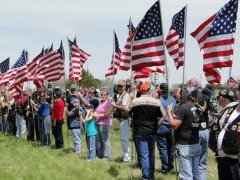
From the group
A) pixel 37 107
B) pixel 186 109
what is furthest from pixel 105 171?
pixel 37 107

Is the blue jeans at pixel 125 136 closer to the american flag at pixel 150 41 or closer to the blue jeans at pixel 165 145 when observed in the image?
the blue jeans at pixel 165 145

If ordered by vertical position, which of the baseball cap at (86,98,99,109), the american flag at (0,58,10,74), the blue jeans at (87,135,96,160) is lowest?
the blue jeans at (87,135,96,160)

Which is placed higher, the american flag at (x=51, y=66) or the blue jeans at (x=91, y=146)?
the american flag at (x=51, y=66)

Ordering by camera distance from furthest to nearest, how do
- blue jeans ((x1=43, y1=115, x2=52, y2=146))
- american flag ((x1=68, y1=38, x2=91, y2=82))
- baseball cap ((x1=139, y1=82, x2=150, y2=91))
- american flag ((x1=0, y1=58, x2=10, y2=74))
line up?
american flag ((x1=0, y1=58, x2=10, y2=74)) → american flag ((x1=68, y1=38, x2=91, y2=82)) → blue jeans ((x1=43, y1=115, x2=52, y2=146)) → baseball cap ((x1=139, y1=82, x2=150, y2=91))

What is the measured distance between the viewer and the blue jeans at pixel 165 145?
11664mm

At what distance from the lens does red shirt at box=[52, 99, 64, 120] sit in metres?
17.0

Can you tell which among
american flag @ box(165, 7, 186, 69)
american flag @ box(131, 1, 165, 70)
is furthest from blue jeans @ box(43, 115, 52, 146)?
american flag @ box(131, 1, 165, 70)

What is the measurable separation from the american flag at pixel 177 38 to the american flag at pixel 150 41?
Answer: 1581mm

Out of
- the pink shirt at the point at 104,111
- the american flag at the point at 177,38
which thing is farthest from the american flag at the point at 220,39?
the pink shirt at the point at 104,111

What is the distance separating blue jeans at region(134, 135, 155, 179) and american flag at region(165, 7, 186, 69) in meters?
2.68

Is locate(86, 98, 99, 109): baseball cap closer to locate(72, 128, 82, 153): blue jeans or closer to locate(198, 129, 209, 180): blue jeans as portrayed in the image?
locate(72, 128, 82, 153): blue jeans

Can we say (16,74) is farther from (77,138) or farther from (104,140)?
(104,140)

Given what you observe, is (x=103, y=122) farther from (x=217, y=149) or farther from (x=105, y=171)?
(x=217, y=149)

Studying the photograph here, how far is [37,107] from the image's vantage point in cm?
1962
